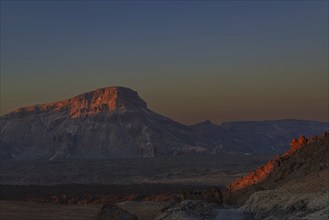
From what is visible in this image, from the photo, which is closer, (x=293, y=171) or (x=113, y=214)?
(x=113, y=214)

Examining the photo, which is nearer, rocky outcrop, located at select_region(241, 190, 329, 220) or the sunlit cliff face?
rocky outcrop, located at select_region(241, 190, 329, 220)

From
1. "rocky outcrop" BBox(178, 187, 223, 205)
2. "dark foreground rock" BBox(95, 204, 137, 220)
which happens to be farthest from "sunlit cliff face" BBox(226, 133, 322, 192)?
"dark foreground rock" BBox(95, 204, 137, 220)

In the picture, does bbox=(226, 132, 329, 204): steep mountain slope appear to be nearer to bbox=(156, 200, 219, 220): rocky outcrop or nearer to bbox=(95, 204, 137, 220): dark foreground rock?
bbox=(156, 200, 219, 220): rocky outcrop

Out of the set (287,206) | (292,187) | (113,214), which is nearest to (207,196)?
(292,187)

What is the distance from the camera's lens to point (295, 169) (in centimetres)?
4666

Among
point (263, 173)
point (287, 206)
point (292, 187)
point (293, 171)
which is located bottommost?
point (287, 206)

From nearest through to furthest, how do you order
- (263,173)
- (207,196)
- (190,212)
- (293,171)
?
(190,212) → (207,196) → (293,171) → (263,173)

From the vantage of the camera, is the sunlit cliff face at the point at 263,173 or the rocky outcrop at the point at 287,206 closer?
the rocky outcrop at the point at 287,206

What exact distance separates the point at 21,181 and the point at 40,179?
4805 millimetres

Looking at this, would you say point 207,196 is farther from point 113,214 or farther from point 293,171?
point 293,171

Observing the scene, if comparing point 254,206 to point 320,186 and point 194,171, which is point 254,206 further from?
point 194,171

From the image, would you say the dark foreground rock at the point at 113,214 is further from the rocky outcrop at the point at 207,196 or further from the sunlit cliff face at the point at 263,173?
the sunlit cliff face at the point at 263,173

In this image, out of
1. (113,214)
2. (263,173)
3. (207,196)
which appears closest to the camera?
(113,214)

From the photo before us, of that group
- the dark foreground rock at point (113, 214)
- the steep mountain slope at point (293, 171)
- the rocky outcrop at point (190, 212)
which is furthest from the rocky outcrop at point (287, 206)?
the dark foreground rock at point (113, 214)
